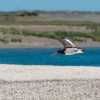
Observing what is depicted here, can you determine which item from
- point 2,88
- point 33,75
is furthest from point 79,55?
point 2,88

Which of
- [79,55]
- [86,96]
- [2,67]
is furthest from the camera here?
[79,55]

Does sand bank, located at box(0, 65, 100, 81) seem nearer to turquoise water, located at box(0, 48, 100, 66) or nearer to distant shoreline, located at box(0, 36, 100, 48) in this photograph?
turquoise water, located at box(0, 48, 100, 66)

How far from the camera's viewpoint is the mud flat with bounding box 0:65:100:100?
21.5 meters

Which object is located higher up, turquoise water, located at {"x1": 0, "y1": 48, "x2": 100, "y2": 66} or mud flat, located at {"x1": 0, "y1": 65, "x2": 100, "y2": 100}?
mud flat, located at {"x1": 0, "y1": 65, "x2": 100, "y2": 100}

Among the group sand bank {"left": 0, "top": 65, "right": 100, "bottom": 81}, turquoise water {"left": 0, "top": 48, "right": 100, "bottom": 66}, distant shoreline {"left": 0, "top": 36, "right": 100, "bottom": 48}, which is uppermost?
sand bank {"left": 0, "top": 65, "right": 100, "bottom": 81}

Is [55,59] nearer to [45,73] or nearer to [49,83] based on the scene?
[45,73]

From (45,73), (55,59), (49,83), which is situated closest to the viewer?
(49,83)

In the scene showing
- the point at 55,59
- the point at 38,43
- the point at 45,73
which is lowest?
the point at 38,43

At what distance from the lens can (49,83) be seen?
2453cm

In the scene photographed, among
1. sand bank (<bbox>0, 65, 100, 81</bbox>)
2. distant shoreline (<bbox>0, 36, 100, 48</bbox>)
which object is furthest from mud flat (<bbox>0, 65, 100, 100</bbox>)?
distant shoreline (<bbox>0, 36, 100, 48</bbox>)

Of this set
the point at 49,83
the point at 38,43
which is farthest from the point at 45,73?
the point at 38,43

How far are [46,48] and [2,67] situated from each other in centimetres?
5510

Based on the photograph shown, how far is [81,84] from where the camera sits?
24.2 metres

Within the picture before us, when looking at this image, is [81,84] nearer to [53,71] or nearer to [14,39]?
[53,71]
